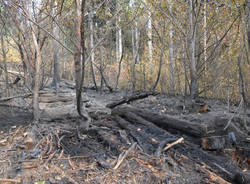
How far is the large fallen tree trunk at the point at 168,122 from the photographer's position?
11.5ft

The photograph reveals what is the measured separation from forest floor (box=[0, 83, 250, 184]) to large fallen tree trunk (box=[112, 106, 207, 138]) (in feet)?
0.14

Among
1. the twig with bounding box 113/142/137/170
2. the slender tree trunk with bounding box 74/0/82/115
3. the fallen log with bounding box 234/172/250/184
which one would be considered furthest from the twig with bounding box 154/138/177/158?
the slender tree trunk with bounding box 74/0/82/115

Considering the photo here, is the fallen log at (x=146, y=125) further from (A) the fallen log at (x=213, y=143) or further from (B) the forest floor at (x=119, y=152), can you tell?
(A) the fallen log at (x=213, y=143)

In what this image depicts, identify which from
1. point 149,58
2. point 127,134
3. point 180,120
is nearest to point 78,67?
point 127,134

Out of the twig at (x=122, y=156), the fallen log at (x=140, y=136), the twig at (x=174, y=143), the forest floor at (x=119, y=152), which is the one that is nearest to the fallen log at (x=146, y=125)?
the forest floor at (x=119, y=152)

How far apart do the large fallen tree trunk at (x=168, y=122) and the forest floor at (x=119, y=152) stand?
0.04 meters

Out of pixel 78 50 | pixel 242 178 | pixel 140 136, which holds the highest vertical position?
pixel 78 50

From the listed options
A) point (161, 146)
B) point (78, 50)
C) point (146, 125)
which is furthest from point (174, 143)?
point (78, 50)

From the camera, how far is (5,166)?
260cm

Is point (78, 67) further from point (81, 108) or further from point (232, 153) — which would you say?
point (232, 153)

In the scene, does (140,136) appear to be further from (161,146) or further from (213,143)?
(213,143)

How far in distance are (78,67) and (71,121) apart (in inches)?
65.6

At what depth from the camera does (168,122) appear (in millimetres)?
4051

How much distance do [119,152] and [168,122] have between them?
1354mm
